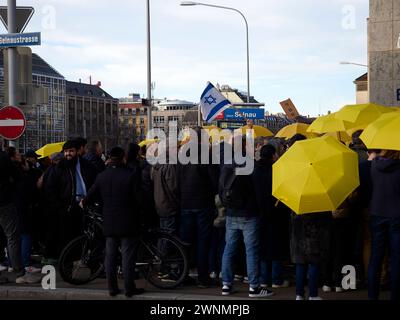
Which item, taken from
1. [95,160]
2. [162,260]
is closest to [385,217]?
[162,260]

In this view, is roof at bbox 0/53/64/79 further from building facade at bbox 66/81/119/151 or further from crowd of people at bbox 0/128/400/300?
crowd of people at bbox 0/128/400/300

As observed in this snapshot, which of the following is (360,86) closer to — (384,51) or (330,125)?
(384,51)

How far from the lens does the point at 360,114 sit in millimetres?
11211

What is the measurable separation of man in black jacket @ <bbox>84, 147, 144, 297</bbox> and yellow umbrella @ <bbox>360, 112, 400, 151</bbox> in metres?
2.86

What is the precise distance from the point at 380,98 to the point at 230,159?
8573 mm

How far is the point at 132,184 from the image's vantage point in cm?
820

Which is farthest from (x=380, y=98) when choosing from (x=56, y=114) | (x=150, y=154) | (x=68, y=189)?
(x=56, y=114)

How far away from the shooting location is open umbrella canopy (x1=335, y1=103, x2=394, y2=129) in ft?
36.4

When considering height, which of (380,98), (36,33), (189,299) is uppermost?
(36,33)

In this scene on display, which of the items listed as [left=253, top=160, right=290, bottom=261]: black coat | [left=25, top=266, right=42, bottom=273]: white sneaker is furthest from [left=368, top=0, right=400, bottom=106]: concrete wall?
[left=25, top=266, right=42, bottom=273]: white sneaker

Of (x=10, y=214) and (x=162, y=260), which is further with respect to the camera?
(x=10, y=214)

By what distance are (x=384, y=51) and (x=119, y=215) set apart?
9620 millimetres

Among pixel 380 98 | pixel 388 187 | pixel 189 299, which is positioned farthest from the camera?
pixel 380 98

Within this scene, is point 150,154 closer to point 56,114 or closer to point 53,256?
point 53,256
